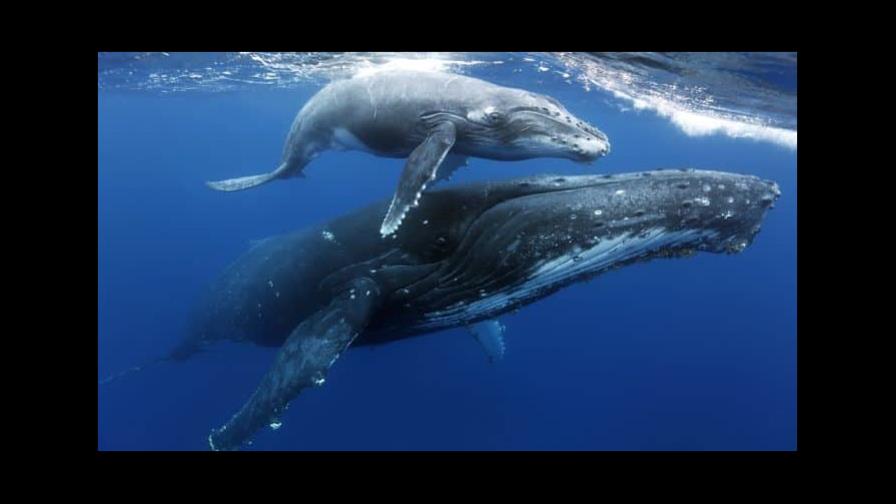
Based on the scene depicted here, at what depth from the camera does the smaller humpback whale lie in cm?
655

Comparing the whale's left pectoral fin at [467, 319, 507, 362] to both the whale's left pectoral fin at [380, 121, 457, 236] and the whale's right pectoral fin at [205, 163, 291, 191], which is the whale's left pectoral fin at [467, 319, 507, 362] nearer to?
the whale's right pectoral fin at [205, 163, 291, 191]

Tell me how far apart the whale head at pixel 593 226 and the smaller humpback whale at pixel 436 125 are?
1.00 metres

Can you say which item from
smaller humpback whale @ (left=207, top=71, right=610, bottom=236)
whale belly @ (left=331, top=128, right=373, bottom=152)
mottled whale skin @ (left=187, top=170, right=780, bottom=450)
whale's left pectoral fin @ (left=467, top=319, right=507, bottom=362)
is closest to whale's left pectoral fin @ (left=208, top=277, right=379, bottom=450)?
mottled whale skin @ (left=187, top=170, right=780, bottom=450)

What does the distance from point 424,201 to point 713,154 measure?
193 ft

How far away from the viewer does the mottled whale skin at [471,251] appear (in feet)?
15.9

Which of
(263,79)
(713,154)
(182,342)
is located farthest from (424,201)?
(713,154)

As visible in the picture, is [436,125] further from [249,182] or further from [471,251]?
[249,182]

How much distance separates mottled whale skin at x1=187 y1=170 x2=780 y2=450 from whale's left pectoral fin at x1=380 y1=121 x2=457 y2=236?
373 mm

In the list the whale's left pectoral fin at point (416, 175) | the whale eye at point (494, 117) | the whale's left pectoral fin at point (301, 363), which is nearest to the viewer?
the whale's left pectoral fin at point (301, 363)

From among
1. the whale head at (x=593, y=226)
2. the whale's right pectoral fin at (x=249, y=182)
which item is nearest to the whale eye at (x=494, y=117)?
the whale head at (x=593, y=226)

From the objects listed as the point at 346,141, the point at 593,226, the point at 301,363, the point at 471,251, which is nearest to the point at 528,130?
the point at 471,251

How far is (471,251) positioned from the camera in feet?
19.7

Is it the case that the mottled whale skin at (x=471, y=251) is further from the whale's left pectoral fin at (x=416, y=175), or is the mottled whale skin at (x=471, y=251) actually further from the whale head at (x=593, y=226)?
the whale's left pectoral fin at (x=416, y=175)

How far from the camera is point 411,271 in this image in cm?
654
